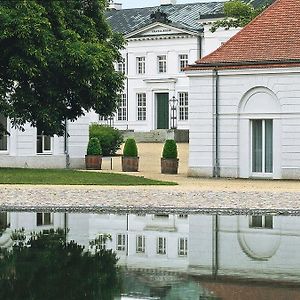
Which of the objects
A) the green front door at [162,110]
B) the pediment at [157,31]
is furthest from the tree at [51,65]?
the pediment at [157,31]

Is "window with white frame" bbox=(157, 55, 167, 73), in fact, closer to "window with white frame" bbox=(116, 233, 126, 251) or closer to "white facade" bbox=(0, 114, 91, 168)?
"white facade" bbox=(0, 114, 91, 168)

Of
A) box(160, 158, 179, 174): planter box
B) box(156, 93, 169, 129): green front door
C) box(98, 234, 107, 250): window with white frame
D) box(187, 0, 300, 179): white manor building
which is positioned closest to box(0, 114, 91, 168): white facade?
box(160, 158, 179, 174): planter box

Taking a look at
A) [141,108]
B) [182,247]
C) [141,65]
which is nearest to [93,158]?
[182,247]

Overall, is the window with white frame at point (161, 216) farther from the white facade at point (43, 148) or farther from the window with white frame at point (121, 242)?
the white facade at point (43, 148)

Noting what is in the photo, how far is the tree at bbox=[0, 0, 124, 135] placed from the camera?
109ft

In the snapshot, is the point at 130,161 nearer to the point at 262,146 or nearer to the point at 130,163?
the point at 130,163

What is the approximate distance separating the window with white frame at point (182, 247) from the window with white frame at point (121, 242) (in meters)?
0.96

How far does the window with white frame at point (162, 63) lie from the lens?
77875 mm

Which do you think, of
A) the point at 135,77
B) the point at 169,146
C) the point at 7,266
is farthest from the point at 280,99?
the point at 135,77

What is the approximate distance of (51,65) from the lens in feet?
111

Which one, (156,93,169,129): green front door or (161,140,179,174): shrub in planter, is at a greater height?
(156,93,169,129): green front door

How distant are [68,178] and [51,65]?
3893 mm

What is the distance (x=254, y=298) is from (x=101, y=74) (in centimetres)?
2379

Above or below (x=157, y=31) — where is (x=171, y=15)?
above
